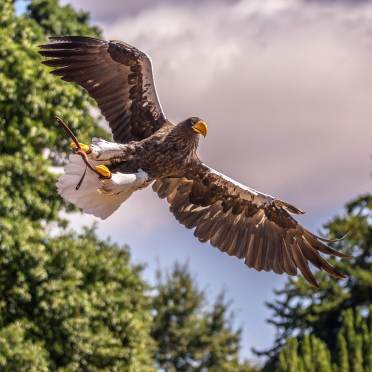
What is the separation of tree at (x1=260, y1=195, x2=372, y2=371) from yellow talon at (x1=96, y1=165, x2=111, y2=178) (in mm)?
28341

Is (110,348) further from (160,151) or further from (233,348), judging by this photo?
(233,348)

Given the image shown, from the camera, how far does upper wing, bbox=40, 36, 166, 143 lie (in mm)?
13773

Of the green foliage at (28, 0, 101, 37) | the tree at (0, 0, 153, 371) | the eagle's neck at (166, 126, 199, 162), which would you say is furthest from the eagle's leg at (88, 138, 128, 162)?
the green foliage at (28, 0, 101, 37)

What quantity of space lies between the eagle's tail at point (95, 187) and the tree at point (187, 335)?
115 feet

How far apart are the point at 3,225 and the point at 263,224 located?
9839mm

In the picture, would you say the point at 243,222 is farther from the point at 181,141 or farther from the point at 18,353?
the point at 18,353

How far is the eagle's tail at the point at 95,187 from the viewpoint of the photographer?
481 inches

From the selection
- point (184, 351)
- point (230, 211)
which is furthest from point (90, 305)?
point (184, 351)

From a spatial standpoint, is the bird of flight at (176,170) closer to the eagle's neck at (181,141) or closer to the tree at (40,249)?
the eagle's neck at (181,141)

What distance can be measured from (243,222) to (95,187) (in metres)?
2.57

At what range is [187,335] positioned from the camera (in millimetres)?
47875

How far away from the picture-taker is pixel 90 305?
Answer: 85.4 ft

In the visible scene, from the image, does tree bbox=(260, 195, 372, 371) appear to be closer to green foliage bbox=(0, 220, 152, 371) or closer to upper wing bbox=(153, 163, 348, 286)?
green foliage bbox=(0, 220, 152, 371)

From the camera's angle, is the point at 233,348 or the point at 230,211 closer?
the point at 230,211
